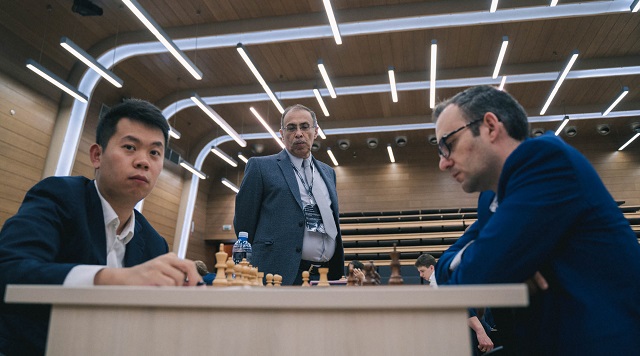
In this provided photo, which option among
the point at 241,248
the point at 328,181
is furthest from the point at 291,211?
the point at 328,181

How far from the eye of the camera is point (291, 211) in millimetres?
2303

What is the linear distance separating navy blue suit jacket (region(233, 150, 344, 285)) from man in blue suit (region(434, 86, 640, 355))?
48.9 inches

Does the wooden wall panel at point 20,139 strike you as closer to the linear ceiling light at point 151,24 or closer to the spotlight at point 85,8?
the spotlight at point 85,8

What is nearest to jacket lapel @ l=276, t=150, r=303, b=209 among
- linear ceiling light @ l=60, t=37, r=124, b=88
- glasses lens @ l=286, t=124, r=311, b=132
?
glasses lens @ l=286, t=124, r=311, b=132

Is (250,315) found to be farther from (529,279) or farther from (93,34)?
(93,34)

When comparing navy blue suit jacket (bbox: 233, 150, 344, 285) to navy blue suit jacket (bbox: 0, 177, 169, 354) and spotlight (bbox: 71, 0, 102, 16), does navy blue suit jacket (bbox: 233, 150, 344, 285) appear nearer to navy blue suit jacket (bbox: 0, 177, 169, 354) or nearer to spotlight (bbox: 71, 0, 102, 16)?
navy blue suit jacket (bbox: 0, 177, 169, 354)

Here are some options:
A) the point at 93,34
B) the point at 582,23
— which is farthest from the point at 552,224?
the point at 93,34

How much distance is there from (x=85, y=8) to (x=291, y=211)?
6.57 meters

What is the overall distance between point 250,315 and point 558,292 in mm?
732

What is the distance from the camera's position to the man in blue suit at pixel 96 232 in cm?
85

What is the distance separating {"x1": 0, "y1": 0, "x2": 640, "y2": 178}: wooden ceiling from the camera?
7.36m

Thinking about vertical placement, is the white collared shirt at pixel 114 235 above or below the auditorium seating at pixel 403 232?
below

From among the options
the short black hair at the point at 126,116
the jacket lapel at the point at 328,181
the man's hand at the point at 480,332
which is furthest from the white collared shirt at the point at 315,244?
the man's hand at the point at 480,332

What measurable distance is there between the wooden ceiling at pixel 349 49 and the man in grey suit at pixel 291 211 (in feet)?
17.8
